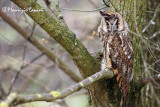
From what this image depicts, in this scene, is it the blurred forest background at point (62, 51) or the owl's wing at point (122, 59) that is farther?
the blurred forest background at point (62, 51)

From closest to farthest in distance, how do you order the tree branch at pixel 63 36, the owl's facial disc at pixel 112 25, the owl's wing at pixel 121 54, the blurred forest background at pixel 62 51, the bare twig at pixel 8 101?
the bare twig at pixel 8 101 < the tree branch at pixel 63 36 < the owl's facial disc at pixel 112 25 < the owl's wing at pixel 121 54 < the blurred forest background at pixel 62 51

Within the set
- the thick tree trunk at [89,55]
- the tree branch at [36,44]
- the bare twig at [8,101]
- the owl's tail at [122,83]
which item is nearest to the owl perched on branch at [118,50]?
the owl's tail at [122,83]

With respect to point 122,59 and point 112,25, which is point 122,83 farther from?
point 112,25

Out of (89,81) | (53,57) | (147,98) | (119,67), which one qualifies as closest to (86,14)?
(53,57)

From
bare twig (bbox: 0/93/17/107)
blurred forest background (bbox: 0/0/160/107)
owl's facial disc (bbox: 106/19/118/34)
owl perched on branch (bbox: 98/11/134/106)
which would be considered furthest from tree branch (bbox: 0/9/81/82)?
bare twig (bbox: 0/93/17/107)

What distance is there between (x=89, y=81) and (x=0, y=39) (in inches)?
210

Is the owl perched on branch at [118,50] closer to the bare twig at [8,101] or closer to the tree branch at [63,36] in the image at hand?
the tree branch at [63,36]

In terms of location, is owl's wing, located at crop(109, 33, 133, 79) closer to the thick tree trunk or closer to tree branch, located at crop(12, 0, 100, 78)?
the thick tree trunk

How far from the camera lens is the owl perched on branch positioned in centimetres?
289

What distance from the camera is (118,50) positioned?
120 inches

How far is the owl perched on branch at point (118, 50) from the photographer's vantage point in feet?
9.47

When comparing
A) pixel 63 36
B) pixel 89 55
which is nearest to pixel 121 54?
pixel 89 55

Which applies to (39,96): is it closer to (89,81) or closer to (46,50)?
(89,81)

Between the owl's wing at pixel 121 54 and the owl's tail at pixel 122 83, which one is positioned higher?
the owl's wing at pixel 121 54
